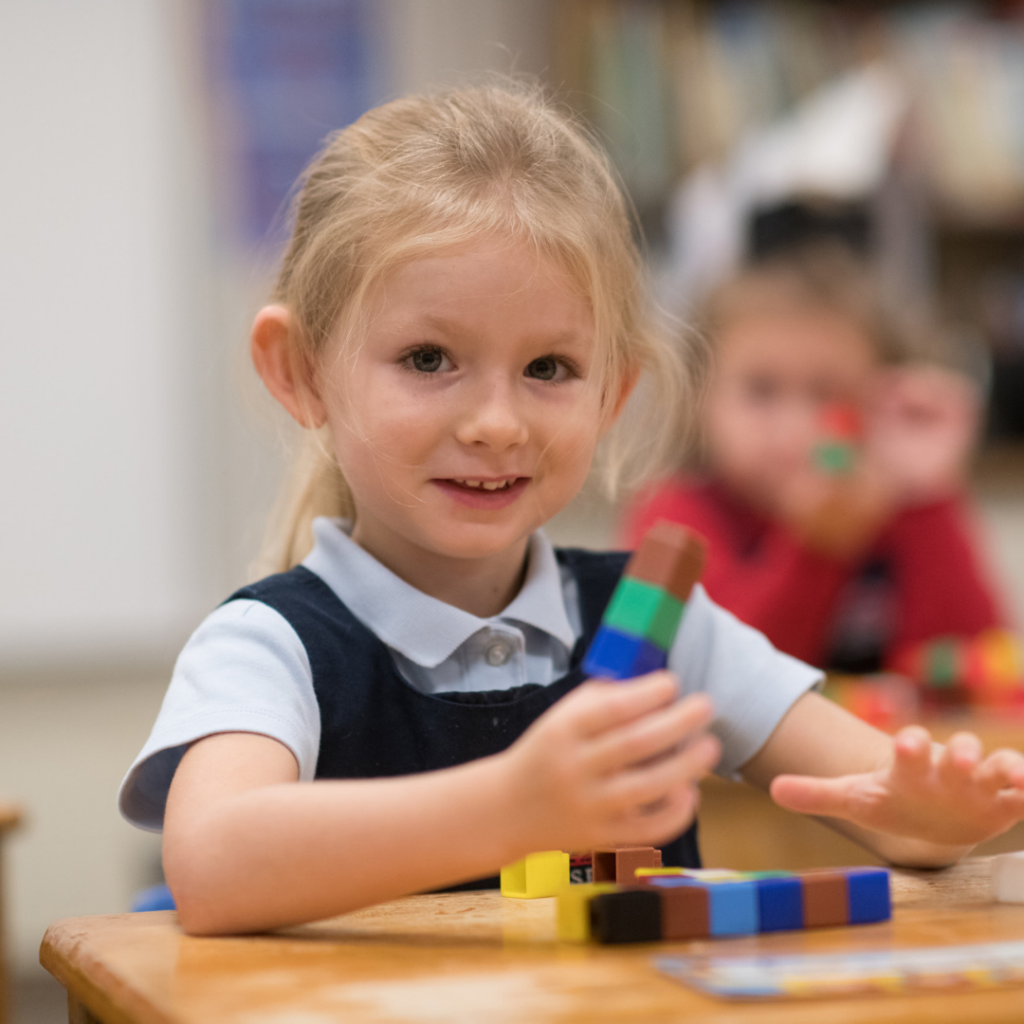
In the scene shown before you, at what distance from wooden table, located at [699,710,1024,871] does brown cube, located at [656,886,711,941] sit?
908 millimetres

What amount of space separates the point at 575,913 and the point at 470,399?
345 mm

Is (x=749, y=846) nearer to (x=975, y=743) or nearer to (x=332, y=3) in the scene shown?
(x=975, y=743)

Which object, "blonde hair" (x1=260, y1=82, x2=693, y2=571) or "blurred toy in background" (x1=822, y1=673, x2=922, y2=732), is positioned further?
"blurred toy in background" (x1=822, y1=673, x2=922, y2=732)

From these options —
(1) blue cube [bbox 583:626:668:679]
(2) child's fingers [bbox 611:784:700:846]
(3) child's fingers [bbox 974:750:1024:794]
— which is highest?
(1) blue cube [bbox 583:626:668:679]

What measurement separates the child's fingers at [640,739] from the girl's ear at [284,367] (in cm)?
48

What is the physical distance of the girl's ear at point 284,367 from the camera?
98 cm

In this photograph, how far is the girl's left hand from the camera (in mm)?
720

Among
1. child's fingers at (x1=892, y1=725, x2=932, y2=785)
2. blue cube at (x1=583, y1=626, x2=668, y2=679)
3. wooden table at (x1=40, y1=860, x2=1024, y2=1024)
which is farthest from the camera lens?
child's fingers at (x1=892, y1=725, x2=932, y2=785)

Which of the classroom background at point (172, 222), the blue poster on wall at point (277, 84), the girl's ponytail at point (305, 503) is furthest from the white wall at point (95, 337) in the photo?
the girl's ponytail at point (305, 503)

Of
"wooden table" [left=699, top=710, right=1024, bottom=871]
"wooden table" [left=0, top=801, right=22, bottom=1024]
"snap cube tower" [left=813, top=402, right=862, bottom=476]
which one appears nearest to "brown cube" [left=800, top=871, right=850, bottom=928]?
"wooden table" [left=699, top=710, right=1024, bottom=871]

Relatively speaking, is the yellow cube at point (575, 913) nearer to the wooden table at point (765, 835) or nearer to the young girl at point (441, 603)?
the young girl at point (441, 603)

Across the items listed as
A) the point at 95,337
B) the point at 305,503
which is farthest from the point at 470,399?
the point at 95,337

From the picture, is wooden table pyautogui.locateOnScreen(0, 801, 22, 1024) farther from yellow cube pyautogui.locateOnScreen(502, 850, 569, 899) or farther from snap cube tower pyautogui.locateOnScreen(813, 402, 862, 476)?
snap cube tower pyautogui.locateOnScreen(813, 402, 862, 476)

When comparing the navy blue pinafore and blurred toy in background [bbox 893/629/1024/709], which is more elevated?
the navy blue pinafore
